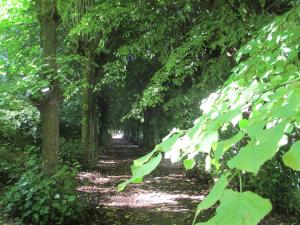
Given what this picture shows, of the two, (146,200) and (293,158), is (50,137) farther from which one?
(293,158)

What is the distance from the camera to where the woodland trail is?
8.83m

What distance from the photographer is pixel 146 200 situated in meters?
11.0

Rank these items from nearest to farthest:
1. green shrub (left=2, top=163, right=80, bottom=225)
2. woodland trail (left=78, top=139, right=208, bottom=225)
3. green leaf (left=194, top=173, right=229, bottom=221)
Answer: green leaf (left=194, top=173, right=229, bottom=221) → green shrub (left=2, top=163, right=80, bottom=225) → woodland trail (left=78, top=139, right=208, bottom=225)

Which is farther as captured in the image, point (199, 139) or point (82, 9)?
point (82, 9)

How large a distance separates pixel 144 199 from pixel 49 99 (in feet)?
14.2

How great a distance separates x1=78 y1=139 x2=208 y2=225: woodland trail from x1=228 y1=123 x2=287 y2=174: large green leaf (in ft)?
24.9

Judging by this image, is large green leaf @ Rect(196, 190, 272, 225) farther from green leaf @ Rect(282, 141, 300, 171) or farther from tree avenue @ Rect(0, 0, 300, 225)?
green leaf @ Rect(282, 141, 300, 171)

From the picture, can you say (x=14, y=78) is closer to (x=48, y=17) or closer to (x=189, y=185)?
(x=48, y=17)

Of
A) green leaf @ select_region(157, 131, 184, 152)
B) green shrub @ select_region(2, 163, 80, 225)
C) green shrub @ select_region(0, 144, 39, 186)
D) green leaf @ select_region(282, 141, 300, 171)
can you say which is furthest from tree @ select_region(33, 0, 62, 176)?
green leaf @ select_region(282, 141, 300, 171)

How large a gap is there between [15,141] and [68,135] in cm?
679

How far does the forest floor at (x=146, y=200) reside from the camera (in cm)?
871

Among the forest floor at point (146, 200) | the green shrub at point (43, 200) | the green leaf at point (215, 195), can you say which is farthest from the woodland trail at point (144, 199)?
the green leaf at point (215, 195)

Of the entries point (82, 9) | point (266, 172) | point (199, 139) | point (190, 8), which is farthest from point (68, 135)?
point (199, 139)

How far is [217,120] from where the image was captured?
1.54 metres
